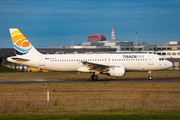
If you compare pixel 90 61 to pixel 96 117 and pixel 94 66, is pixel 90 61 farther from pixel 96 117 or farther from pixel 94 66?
pixel 96 117

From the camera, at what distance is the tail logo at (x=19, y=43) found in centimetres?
3738

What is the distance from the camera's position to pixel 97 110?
1439cm

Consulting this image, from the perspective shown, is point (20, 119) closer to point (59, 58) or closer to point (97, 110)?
point (97, 110)

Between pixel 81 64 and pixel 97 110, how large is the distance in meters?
21.6

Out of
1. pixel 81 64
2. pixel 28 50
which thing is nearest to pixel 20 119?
pixel 81 64

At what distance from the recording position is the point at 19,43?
37.5 metres

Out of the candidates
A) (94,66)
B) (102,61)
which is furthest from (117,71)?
(102,61)

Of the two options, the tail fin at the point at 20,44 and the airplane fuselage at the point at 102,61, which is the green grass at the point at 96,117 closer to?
the airplane fuselage at the point at 102,61

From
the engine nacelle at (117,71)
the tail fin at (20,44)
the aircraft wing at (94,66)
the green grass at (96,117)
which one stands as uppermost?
the tail fin at (20,44)

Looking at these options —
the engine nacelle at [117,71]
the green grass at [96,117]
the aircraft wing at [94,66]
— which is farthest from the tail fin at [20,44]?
the green grass at [96,117]

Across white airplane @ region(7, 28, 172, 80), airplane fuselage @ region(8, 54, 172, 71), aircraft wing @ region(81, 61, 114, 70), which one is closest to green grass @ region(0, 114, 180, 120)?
aircraft wing @ region(81, 61, 114, 70)

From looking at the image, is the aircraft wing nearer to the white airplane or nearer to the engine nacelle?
the white airplane

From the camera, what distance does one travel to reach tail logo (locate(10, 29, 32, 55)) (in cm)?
3738

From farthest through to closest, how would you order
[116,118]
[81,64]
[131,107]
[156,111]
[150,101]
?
1. [81,64]
2. [150,101]
3. [131,107]
4. [156,111]
5. [116,118]
